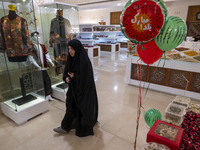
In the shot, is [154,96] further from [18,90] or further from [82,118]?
[18,90]

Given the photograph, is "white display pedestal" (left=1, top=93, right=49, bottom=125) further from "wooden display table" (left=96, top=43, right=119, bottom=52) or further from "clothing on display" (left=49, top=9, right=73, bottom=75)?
"wooden display table" (left=96, top=43, right=119, bottom=52)

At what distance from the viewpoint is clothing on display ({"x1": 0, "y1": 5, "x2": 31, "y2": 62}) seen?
2.41 meters

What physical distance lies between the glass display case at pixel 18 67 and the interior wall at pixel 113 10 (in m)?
9.39

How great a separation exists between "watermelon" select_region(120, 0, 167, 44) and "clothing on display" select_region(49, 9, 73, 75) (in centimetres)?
232

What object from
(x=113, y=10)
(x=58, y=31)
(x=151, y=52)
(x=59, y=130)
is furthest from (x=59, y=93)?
(x=113, y=10)

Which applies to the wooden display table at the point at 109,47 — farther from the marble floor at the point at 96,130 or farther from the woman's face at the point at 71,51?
the woman's face at the point at 71,51

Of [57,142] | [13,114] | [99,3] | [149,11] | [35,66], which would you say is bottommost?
[57,142]

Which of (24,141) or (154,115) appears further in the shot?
(24,141)

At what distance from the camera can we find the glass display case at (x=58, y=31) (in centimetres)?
337

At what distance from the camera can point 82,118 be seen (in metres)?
2.15

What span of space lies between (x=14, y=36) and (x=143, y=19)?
2.28 metres

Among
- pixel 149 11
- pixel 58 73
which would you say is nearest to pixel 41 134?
pixel 58 73

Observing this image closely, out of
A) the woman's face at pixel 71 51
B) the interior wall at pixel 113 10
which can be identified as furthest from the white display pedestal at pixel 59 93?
the interior wall at pixel 113 10

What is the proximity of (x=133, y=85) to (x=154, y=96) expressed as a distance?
882 mm
